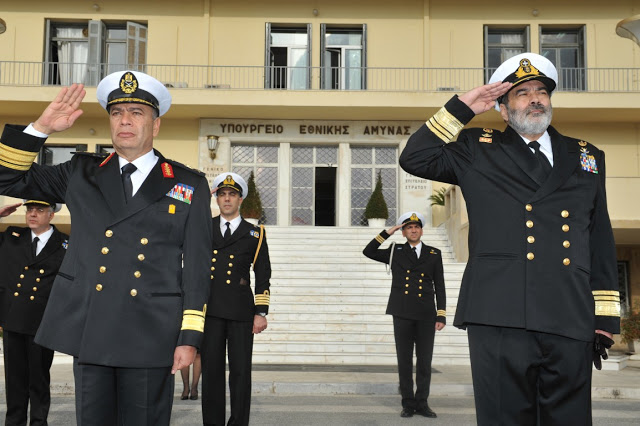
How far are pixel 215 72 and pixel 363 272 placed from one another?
10.1 meters

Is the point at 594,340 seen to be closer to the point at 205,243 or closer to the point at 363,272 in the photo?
the point at 205,243

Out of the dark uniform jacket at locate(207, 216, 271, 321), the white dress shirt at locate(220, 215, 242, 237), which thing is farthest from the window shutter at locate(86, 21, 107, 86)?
the dark uniform jacket at locate(207, 216, 271, 321)

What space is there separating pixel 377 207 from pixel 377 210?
10 cm

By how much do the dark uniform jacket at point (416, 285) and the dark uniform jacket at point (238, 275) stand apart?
7.60 ft

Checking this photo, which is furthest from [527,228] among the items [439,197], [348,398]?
[439,197]

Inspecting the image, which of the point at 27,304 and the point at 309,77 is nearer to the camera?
the point at 27,304

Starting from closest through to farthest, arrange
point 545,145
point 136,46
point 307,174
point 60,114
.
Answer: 1. point 60,114
2. point 545,145
3. point 136,46
4. point 307,174

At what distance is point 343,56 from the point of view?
2530 centimetres

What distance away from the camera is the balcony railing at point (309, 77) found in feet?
79.4

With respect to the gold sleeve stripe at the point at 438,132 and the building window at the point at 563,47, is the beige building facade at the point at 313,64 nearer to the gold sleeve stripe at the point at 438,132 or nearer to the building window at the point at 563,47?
the building window at the point at 563,47

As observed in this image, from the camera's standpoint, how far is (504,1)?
2491 centimetres

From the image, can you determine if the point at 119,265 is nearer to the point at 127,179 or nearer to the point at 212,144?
the point at 127,179

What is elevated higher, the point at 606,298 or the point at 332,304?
the point at 606,298

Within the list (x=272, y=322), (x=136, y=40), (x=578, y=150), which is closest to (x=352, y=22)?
(x=136, y=40)
